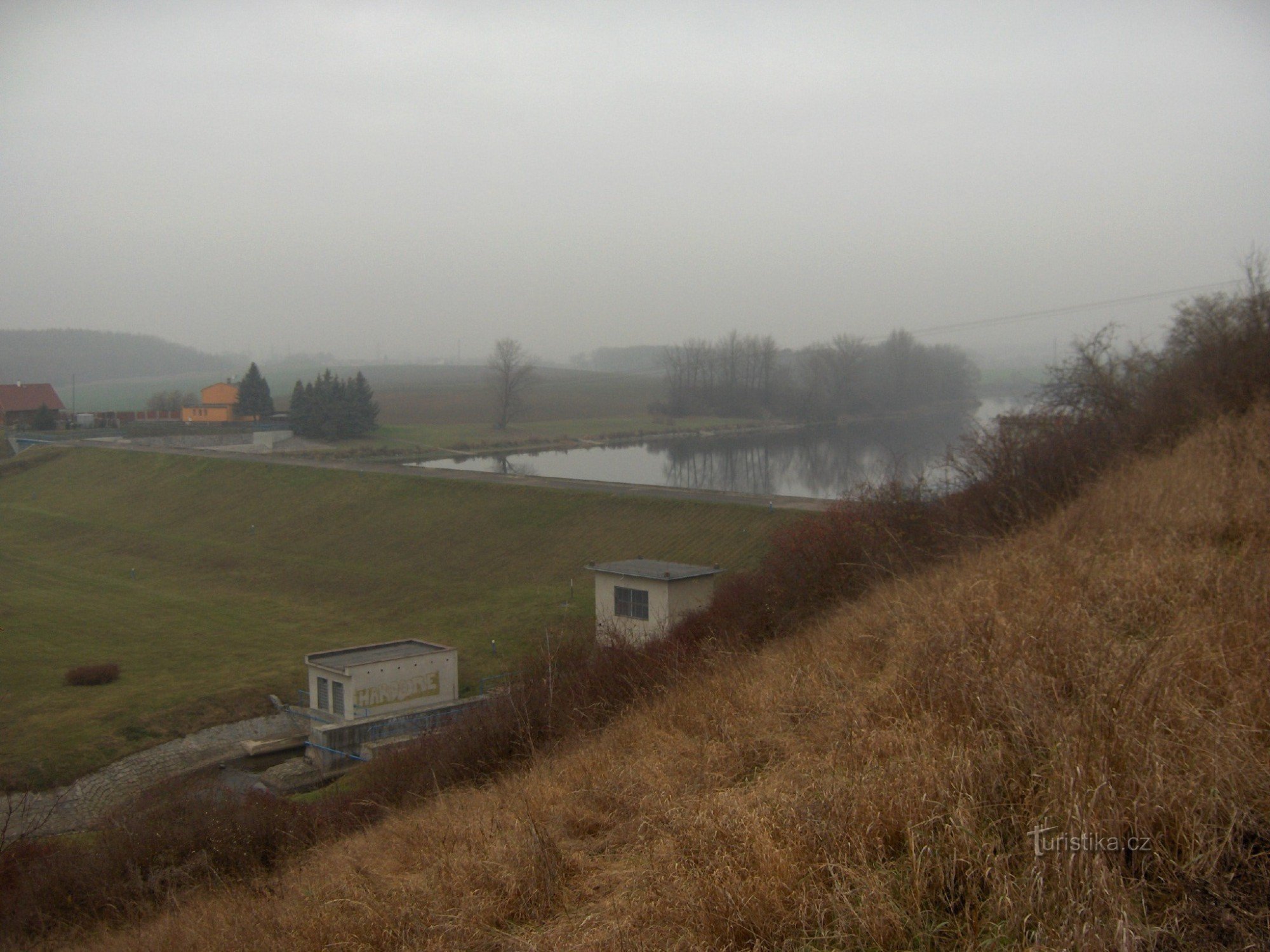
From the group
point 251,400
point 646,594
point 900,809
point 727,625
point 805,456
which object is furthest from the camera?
point 251,400

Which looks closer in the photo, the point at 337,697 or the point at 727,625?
the point at 727,625

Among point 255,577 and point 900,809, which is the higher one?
point 900,809

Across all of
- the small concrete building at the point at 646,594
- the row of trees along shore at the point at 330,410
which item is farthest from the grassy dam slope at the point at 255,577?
the row of trees along shore at the point at 330,410

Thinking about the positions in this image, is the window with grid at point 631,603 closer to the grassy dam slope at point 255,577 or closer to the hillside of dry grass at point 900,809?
the grassy dam slope at point 255,577

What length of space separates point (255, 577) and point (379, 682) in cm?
1183

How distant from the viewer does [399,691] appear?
14.0m

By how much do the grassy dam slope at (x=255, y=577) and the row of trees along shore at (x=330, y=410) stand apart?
46.0 feet

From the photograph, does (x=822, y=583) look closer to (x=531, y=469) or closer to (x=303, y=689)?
(x=303, y=689)

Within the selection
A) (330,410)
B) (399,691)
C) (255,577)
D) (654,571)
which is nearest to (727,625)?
(654,571)

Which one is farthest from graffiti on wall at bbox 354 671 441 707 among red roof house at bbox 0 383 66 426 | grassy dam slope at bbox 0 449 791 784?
red roof house at bbox 0 383 66 426

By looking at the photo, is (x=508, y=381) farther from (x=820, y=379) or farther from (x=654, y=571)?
(x=654, y=571)

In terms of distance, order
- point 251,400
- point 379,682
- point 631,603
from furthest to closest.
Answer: point 251,400 < point 631,603 < point 379,682

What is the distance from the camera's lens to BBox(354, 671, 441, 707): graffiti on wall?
13.8 metres

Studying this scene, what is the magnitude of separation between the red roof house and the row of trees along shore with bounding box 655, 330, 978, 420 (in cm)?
3907
